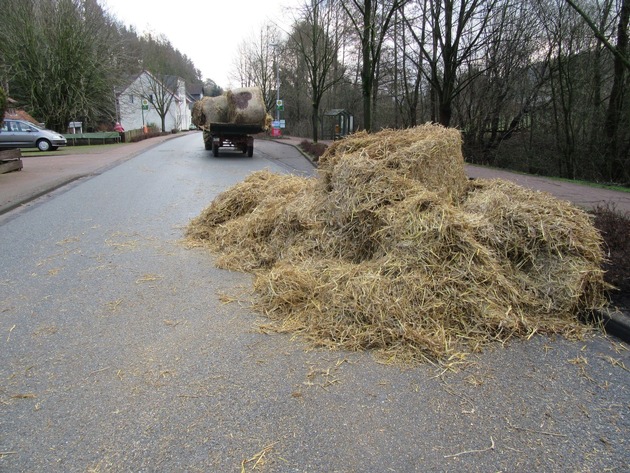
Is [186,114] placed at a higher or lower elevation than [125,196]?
higher

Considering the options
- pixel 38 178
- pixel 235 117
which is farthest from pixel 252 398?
pixel 235 117

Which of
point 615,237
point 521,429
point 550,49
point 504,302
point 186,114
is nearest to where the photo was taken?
point 521,429

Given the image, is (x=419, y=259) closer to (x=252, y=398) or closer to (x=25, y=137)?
(x=252, y=398)

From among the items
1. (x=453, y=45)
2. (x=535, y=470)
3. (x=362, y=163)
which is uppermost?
(x=453, y=45)

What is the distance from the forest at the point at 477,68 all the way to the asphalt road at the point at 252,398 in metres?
7.53

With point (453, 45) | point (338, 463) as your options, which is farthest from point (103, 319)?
point (453, 45)

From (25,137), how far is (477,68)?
24.6m

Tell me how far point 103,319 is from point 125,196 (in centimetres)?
752

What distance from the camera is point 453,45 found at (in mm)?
16062

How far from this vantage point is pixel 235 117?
1953 cm

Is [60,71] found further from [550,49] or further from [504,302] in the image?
[504,302]

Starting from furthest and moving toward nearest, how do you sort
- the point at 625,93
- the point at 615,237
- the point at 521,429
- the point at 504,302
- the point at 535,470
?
the point at 625,93
the point at 615,237
the point at 504,302
the point at 521,429
the point at 535,470

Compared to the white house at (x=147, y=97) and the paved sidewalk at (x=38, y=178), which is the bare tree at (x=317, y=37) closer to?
the paved sidewalk at (x=38, y=178)

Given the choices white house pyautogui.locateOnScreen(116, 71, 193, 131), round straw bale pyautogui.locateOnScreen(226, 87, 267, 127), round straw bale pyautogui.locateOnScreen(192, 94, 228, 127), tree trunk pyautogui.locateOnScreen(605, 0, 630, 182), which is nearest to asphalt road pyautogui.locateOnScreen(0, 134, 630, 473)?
tree trunk pyautogui.locateOnScreen(605, 0, 630, 182)
